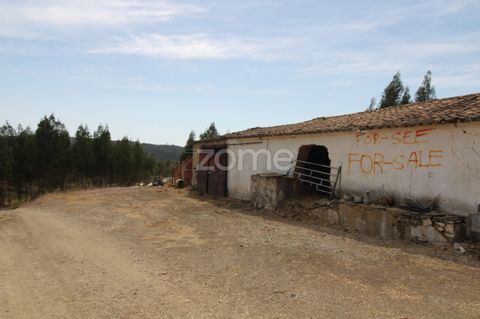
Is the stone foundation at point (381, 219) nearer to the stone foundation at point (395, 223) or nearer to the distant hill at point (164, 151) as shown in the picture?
the stone foundation at point (395, 223)

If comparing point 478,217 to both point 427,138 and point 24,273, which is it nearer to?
point 427,138

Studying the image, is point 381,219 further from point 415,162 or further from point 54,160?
point 54,160

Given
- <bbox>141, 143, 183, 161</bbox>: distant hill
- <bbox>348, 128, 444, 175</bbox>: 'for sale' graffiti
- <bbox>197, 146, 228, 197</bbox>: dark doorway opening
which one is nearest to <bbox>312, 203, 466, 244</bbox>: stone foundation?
<bbox>348, 128, 444, 175</bbox>: 'for sale' graffiti

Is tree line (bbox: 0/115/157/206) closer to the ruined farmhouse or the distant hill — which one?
the ruined farmhouse

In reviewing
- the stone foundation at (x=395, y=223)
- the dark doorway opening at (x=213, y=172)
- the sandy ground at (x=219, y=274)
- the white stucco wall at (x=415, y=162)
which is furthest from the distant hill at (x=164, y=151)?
the sandy ground at (x=219, y=274)

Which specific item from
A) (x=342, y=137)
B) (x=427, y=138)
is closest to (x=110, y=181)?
(x=342, y=137)

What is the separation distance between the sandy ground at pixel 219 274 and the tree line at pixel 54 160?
87.1 ft

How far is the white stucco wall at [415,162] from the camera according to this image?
791 cm

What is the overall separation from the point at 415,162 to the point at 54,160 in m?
37.7

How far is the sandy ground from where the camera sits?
4453 millimetres

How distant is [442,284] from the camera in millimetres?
5445

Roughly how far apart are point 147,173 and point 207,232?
47.7m

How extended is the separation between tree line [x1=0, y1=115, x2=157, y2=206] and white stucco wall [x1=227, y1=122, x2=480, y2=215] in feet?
88.5

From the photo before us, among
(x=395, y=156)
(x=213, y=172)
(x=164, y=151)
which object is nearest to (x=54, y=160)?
(x=213, y=172)
